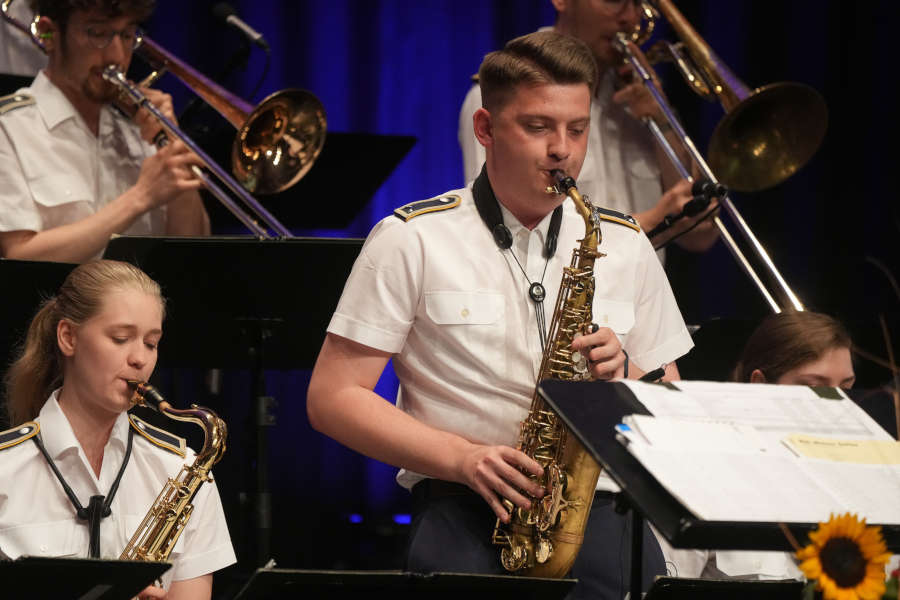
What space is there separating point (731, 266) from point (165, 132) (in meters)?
2.50

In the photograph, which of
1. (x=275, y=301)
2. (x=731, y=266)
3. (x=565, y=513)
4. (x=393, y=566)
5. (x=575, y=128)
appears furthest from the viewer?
(x=731, y=266)

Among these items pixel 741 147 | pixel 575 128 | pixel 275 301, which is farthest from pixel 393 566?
pixel 575 128

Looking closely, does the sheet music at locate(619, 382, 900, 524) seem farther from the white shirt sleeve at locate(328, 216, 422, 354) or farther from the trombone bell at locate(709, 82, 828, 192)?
the trombone bell at locate(709, 82, 828, 192)

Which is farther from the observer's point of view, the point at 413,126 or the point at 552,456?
the point at 413,126

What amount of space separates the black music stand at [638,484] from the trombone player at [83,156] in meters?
2.00

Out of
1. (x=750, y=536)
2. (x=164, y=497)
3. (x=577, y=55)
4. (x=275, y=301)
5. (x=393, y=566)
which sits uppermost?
(x=577, y=55)

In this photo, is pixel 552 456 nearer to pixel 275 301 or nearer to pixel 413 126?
pixel 275 301

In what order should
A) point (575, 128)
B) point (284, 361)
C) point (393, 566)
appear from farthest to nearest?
point (393, 566) → point (284, 361) → point (575, 128)

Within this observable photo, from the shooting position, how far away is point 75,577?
1.84 metres

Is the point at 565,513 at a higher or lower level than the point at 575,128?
lower

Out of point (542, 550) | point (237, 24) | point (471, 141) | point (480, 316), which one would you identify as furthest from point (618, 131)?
point (542, 550)

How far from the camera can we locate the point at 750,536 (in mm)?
1768

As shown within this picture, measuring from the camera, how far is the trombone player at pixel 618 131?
155 inches

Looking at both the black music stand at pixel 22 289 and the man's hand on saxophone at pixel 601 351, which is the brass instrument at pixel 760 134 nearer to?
the man's hand on saxophone at pixel 601 351
